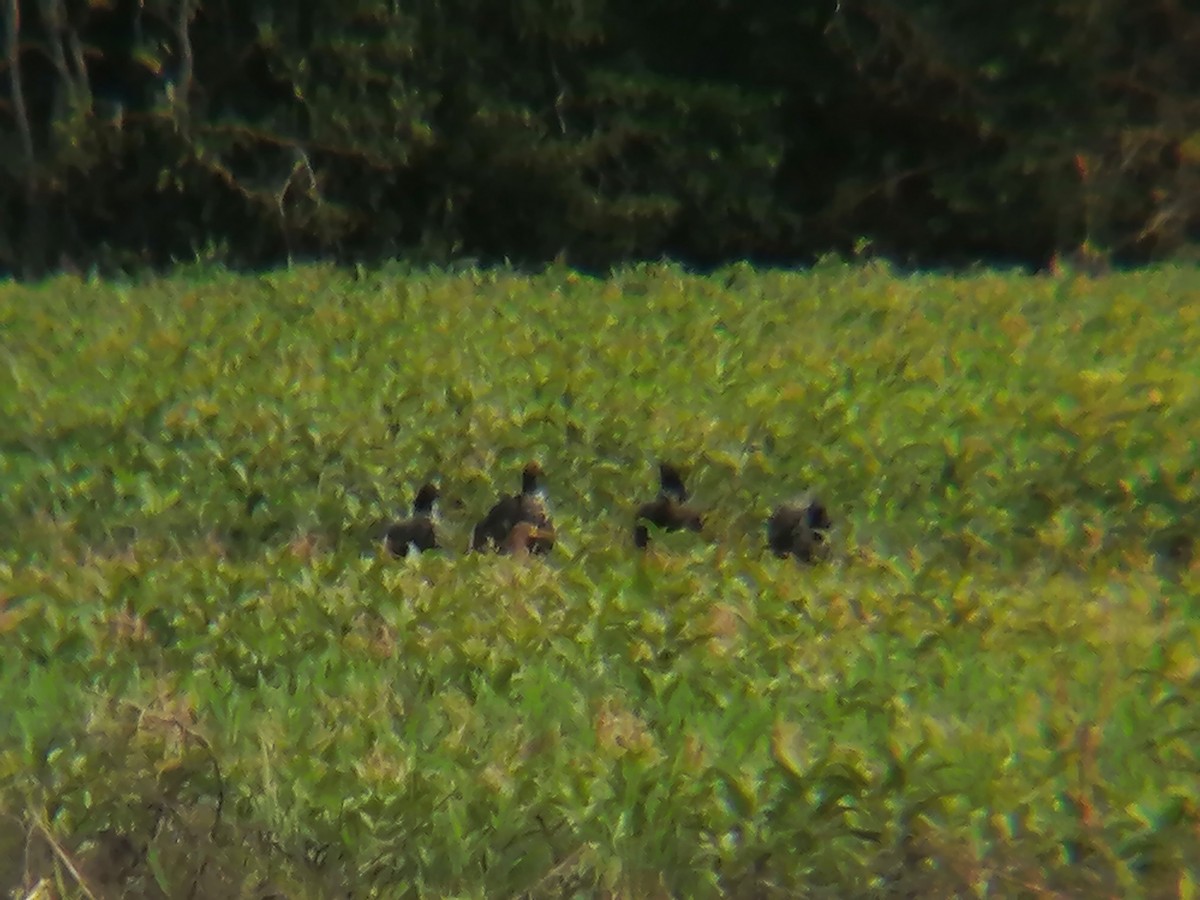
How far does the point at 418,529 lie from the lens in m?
4.01

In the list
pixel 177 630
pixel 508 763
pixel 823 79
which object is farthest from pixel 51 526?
pixel 823 79

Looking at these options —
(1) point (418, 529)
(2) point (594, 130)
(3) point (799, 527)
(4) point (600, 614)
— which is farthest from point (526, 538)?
(2) point (594, 130)

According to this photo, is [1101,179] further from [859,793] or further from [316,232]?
[859,793]

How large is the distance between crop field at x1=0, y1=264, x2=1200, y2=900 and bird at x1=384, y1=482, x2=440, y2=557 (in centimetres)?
5

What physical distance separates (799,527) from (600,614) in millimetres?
1088

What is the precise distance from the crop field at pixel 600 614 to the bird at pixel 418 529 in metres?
0.05

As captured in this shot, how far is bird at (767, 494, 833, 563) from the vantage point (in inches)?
155

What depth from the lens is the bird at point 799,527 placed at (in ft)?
12.9

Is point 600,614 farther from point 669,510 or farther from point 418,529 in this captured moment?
point 418,529

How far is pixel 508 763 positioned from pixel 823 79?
8.22m

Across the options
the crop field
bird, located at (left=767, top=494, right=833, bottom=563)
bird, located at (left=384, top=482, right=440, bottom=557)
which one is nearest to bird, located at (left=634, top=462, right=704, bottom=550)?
the crop field

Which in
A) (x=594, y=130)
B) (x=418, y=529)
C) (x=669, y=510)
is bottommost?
(x=594, y=130)

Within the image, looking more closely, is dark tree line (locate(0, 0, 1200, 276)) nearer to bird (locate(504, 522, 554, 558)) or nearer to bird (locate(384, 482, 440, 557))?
bird (locate(384, 482, 440, 557))

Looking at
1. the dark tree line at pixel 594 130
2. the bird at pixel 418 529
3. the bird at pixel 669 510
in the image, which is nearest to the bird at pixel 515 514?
the bird at pixel 418 529
